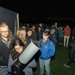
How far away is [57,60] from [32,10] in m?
47.0

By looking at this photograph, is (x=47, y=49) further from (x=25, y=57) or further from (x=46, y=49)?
(x=25, y=57)

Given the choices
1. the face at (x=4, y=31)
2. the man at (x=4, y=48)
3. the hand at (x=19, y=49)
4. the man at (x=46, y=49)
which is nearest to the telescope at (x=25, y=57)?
the man at (x=4, y=48)

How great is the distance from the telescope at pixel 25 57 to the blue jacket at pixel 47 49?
11.4ft

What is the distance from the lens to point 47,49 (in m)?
10.9

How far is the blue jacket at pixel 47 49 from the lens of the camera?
10773 millimetres

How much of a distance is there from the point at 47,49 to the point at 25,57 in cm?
416

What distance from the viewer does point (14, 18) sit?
579 inches

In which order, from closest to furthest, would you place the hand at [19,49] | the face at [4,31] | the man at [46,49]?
1. the face at [4,31]
2. the hand at [19,49]
3. the man at [46,49]

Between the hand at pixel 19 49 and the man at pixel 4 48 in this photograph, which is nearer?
the man at pixel 4 48

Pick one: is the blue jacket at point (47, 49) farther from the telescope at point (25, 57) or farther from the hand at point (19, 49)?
the telescope at point (25, 57)

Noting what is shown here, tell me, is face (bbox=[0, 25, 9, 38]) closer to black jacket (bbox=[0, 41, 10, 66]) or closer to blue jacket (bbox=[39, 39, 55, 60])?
black jacket (bbox=[0, 41, 10, 66])

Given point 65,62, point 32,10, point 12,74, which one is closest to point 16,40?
point 12,74

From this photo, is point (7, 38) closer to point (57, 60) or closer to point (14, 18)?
point (14, 18)

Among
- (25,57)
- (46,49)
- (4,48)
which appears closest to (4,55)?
(4,48)
